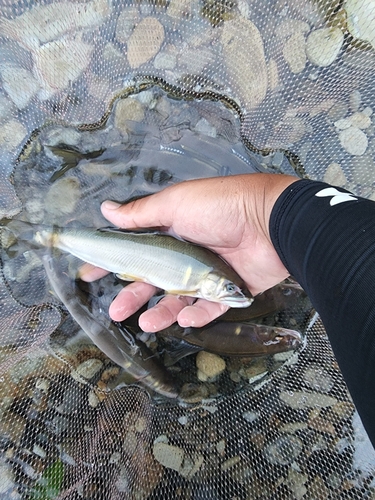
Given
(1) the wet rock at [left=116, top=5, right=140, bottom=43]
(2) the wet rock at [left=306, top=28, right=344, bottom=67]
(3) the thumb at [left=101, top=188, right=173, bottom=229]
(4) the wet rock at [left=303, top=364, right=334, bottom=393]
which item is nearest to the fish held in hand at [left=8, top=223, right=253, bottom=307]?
(3) the thumb at [left=101, top=188, right=173, bottom=229]

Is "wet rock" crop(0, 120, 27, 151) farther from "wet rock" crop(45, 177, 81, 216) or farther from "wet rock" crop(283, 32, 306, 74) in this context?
"wet rock" crop(283, 32, 306, 74)

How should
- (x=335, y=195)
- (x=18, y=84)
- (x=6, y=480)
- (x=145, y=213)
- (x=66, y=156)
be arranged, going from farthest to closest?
1. (x=66, y=156)
2. (x=18, y=84)
3. (x=145, y=213)
4. (x=6, y=480)
5. (x=335, y=195)

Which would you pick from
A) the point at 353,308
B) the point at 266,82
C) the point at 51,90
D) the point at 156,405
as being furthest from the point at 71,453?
the point at 266,82

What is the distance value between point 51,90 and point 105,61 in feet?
1.17

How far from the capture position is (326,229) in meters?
1.37

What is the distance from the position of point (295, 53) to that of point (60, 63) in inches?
53.4

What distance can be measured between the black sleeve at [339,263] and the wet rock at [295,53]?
1.00m

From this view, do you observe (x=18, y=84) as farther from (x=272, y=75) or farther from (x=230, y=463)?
(x=230, y=463)

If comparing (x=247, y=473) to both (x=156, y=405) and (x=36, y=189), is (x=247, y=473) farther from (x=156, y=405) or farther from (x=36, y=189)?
(x=36, y=189)

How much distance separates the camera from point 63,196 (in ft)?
7.44

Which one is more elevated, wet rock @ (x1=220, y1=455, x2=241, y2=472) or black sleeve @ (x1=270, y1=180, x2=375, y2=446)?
black sleeve @ (x1=270, y1=180, x2=375, y2=446)

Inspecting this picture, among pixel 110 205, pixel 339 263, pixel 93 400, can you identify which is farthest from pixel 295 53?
pixel 93 400

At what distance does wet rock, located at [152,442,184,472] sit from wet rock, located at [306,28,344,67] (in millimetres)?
2356

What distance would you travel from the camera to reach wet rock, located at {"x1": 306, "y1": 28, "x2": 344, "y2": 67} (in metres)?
2.17
